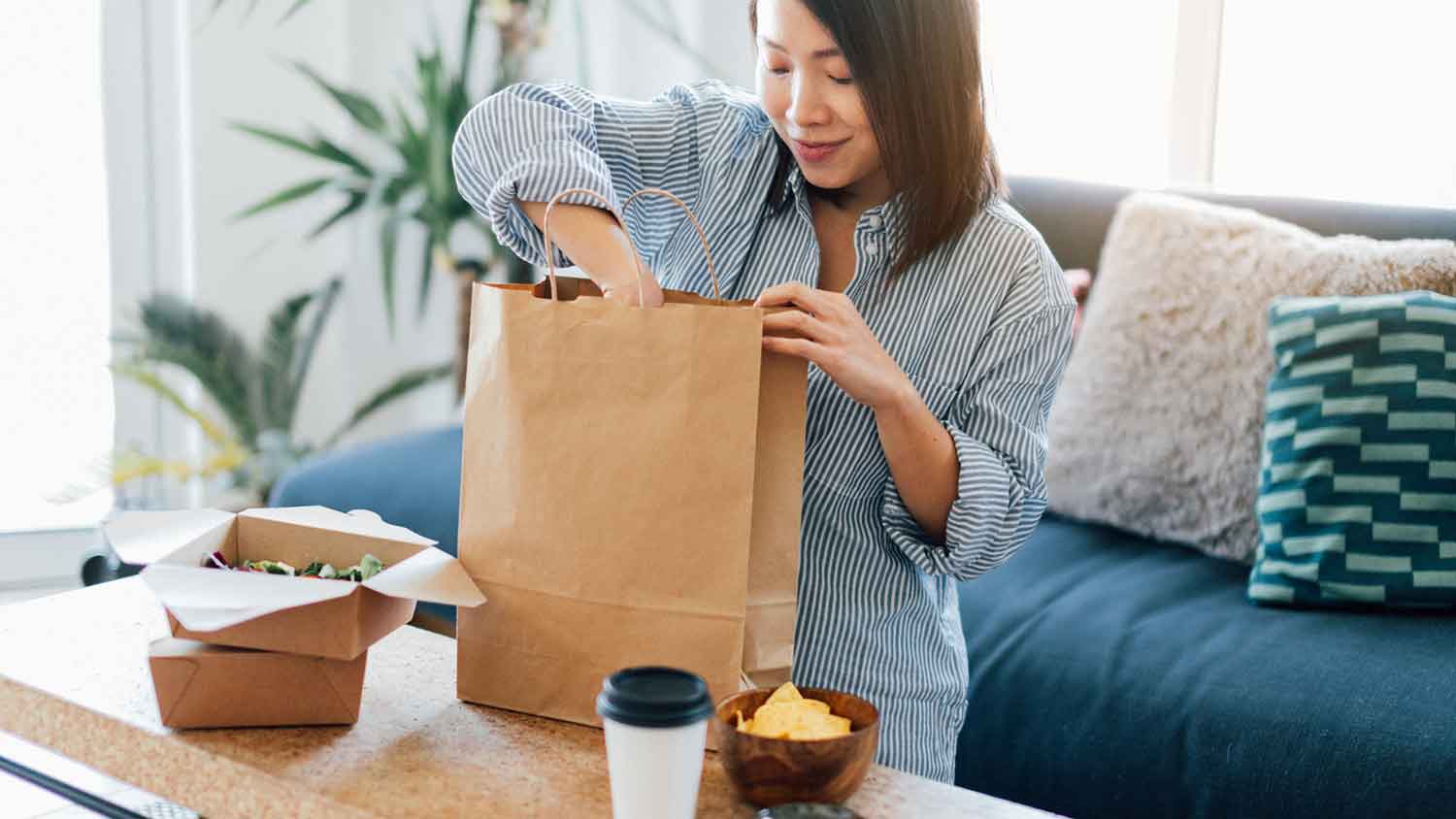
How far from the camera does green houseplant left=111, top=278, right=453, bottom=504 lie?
285 cm

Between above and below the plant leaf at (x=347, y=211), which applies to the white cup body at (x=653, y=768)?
below

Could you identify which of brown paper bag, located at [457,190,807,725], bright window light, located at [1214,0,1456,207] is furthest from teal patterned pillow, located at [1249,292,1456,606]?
brown paper bag, located at [457,190,807,725]

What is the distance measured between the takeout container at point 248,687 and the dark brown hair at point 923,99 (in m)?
0.57

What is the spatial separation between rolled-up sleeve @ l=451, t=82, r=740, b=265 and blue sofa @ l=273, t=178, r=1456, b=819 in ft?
2.68

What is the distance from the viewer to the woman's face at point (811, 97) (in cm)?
110

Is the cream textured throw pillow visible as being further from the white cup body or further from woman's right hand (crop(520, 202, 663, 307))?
the white cup body

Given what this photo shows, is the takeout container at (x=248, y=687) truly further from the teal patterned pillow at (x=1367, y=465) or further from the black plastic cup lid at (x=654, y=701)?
the teal patterned pillow at (x=1367, y=465)

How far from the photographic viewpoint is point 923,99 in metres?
1.12

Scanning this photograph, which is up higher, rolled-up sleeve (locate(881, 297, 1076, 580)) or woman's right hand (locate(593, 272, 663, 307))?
woman's right hand (locate(593, 272, 663, 307))

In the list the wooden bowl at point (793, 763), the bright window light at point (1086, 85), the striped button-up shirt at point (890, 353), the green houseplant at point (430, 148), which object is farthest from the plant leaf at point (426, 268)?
the wooden bowl at point (793, 763)

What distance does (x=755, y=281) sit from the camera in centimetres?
122

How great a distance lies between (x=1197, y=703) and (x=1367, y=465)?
0.41 metres

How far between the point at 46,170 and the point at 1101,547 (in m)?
2.24

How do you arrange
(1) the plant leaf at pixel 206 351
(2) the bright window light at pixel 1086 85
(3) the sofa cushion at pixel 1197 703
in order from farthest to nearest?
(1) the plant leaf at pixel 206 351 → (2) the bright window light at pixel 1086 85 → (3) the sofa cushion at pixel 1197 703
